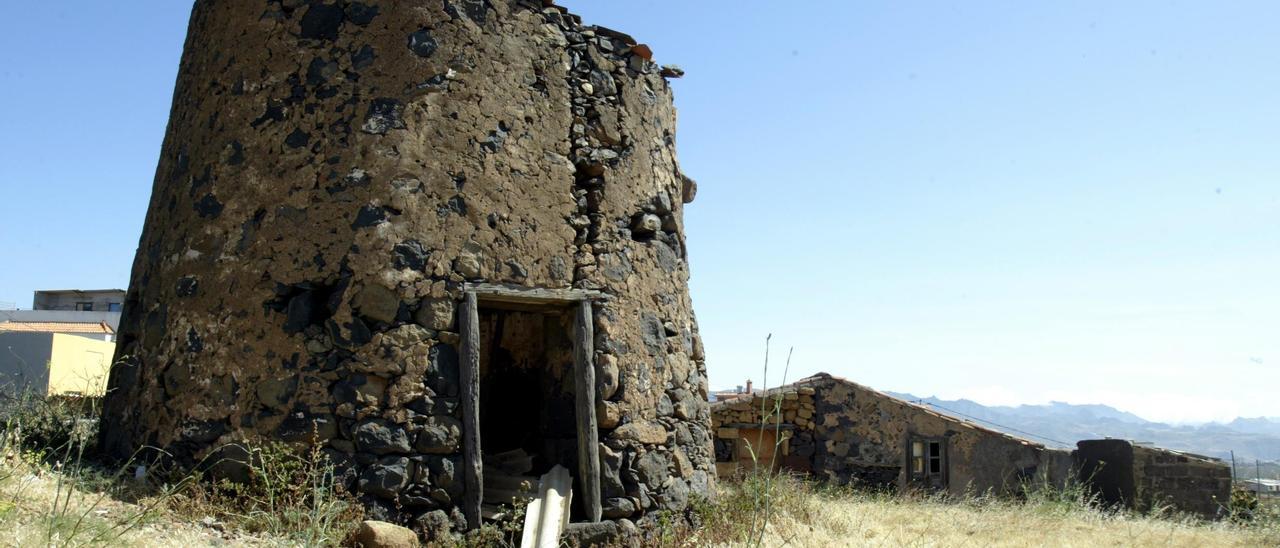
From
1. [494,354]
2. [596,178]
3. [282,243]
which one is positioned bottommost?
[494,354]

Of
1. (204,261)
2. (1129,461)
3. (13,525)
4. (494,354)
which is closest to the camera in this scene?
(13,525)

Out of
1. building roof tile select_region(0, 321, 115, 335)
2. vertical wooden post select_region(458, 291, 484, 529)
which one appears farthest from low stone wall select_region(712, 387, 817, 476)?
building roof tile select_region(0, 321, 115, 335)

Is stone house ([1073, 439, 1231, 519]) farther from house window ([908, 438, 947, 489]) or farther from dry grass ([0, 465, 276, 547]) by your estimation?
dry grass ([0, 465, 276, 547])

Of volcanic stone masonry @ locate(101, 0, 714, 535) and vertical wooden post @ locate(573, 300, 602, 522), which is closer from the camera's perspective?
volcanic stone masonry @ locate(101, 0, 714, 535)

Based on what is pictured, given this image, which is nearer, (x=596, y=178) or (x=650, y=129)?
(x=596, y=178)

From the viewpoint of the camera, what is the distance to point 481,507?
635 centimetres

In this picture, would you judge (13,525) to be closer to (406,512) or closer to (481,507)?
(406,512)

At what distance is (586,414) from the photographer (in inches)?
263

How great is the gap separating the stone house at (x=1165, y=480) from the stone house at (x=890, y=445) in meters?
0.86

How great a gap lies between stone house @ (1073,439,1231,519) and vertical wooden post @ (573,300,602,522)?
33.3 ft

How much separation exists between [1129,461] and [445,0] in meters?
12.3

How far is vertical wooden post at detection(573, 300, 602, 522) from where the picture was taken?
21.6ft

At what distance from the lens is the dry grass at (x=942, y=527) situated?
7.25 metres

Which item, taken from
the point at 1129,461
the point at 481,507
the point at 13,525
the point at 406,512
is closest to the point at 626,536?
the point at 481,507
